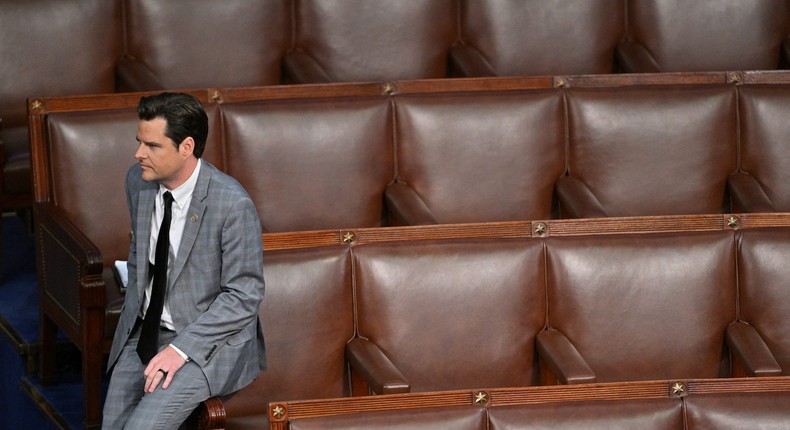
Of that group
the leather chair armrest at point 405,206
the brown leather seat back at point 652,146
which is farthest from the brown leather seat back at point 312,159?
the brown leather seat back at point 652,146

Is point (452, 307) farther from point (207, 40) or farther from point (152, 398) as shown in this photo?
point (207, 40)

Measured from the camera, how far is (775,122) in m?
0.68

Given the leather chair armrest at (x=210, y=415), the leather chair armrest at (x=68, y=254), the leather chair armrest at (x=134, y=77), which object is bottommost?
the leather chair armrest at (x=210, y=415)

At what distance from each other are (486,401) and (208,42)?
39 centimetres

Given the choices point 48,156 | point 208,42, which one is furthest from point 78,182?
point 208,42

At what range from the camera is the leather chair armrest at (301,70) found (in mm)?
747

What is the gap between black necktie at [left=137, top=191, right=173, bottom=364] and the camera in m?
0.47

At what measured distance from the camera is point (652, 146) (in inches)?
26.6

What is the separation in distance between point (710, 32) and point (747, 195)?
176 mm

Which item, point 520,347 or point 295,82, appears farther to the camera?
point 295,82

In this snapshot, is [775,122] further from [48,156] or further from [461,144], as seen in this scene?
[48,156]

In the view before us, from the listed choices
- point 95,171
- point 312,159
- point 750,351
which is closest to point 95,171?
point 95,171

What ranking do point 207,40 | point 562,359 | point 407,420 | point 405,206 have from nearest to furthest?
point 407,420 < point 562,359 < point 405,206 < point 207,40

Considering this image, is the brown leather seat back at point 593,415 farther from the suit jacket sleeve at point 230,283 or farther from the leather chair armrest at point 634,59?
the leather chair armrest at point 634,59
